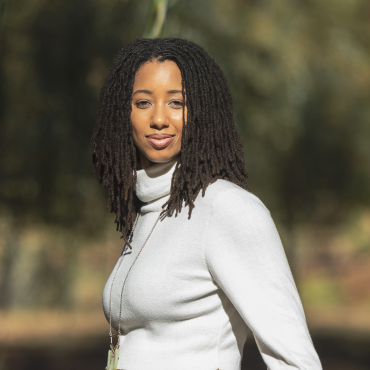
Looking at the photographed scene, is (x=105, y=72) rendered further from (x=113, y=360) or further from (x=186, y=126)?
(x=113, y=360)

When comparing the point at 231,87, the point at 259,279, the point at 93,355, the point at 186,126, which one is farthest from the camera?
the point at 93,355

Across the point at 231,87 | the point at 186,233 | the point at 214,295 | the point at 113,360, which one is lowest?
the point at 113,360

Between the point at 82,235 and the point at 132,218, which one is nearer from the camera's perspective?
the point at 132,218

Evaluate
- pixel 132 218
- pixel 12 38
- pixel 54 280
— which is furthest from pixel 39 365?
pixel 132 218

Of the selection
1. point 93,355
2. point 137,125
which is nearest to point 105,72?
point 137,125

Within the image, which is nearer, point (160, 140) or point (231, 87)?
point (160, 140)

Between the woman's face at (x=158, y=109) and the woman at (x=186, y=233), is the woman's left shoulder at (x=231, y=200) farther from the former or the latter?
the woman's face at (x=158, y=109)

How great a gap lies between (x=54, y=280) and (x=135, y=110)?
3290 mm

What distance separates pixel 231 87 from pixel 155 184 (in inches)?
102

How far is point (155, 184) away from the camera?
4.33 ft

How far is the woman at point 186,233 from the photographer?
1116 millimetres

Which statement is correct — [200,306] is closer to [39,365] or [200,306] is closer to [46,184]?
[46,184]

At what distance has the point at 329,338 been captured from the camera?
796 cm

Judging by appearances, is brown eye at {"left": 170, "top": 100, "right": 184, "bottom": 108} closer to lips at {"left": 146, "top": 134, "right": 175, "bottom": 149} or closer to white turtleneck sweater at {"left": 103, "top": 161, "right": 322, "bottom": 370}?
lips at {"left": 146, "top": 134, "right": 175, "bottom": 149}
